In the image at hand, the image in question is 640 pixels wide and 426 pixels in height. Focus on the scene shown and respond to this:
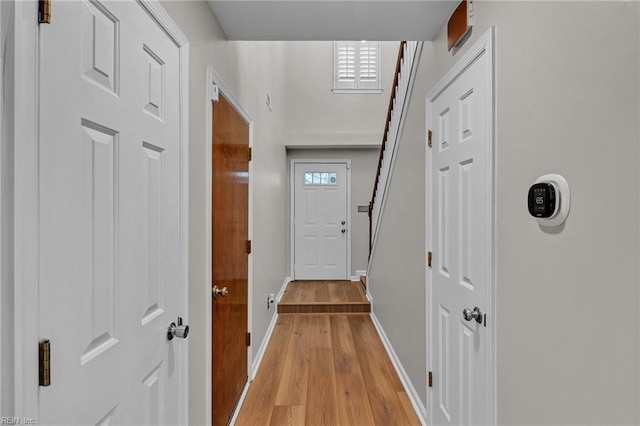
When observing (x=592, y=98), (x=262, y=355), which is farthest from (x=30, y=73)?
(x=262, y=355)

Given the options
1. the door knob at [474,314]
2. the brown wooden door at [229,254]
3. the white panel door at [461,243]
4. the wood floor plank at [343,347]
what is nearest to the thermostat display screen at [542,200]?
the white panel door at [461,243]

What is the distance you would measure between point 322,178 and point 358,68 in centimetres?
190

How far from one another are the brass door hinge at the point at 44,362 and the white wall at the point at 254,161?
2.42 ft

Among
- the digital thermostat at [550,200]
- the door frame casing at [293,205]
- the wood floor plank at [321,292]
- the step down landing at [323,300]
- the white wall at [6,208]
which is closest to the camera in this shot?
the white wall at [6,208]

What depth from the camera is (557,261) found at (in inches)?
37.6

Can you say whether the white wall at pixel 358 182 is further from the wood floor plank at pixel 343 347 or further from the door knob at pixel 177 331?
the door knob at pixel 177 331

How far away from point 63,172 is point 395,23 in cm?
169

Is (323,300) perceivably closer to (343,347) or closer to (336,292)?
(336,292)

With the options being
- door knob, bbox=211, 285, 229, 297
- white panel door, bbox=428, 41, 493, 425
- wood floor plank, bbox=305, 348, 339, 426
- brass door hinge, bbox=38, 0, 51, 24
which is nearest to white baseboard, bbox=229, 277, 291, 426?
wood floor plank, bbox=305, 348, 339, 426

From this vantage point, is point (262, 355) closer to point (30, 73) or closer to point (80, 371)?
point (80, 371)

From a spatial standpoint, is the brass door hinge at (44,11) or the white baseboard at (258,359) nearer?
the brass door hinge at (44,11)

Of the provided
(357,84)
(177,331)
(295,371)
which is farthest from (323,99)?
(177,331)

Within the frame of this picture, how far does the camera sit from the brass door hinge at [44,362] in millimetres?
654

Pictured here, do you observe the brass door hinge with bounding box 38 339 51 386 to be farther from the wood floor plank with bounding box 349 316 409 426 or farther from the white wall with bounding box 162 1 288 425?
the wood floor plank with bounding box 349 316 409 426
